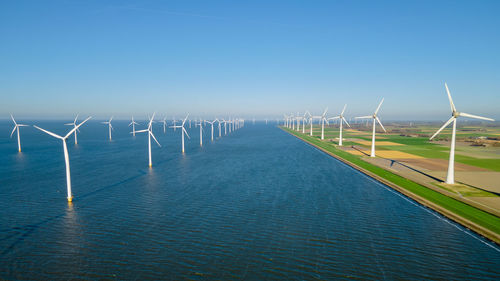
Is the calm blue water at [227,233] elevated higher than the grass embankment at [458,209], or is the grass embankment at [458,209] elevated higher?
the grass embankment at [458,209]

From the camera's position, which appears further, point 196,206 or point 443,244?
point 196,206

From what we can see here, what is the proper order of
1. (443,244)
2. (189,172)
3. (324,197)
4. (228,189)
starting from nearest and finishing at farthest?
(443,244), (324,197), (228,189), (189,172)

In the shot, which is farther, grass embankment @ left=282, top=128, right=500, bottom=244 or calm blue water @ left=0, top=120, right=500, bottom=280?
grass embankment @ left=282, top=128, right=500, bottom=244

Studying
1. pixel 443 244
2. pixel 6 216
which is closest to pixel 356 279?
pixel 443 244

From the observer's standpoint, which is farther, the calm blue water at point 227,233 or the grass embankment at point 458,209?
the grass embankment at point 458,209

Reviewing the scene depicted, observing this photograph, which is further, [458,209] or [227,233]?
[458,209]

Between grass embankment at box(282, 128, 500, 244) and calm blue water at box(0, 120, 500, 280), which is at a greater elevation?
grass embankment at box(282, 128, 500, 244)

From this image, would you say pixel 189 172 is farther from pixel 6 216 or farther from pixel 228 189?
pixel 6 216

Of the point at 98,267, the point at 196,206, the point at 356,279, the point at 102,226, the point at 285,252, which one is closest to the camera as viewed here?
the point at 356,279
